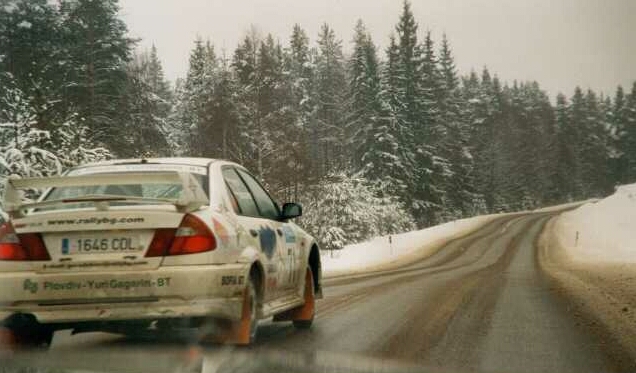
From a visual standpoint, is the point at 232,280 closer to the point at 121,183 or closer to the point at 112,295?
the point at 112,295

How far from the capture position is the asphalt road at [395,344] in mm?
4926

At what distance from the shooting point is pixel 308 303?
299 inches

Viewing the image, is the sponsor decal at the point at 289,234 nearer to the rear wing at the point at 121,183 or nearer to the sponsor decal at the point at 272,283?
the sponsor decal at the point at 272,283

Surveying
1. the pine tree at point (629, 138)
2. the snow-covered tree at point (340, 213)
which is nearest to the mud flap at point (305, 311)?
the snow-covered tree at point (340, 213)

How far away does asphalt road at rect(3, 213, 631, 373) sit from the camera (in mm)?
4926

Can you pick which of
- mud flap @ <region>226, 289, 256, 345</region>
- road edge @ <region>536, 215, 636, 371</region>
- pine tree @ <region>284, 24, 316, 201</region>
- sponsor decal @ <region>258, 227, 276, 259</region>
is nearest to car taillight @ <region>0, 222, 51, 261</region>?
mud flap @ <region>226, 289, 256, 345</region>

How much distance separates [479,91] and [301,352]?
9282cm

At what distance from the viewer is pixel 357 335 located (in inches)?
270

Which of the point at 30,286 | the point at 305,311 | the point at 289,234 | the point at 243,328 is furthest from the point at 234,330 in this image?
the point at 305,311

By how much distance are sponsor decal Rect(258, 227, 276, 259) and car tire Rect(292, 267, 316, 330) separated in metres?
1.39

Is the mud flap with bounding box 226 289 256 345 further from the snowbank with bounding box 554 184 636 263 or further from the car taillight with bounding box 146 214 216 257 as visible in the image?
the snowbank with bounding box 554 184 636 263

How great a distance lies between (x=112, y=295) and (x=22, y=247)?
0.74 metres

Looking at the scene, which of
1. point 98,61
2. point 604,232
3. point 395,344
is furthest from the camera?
point 604,232

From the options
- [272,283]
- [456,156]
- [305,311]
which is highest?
[456,156]
